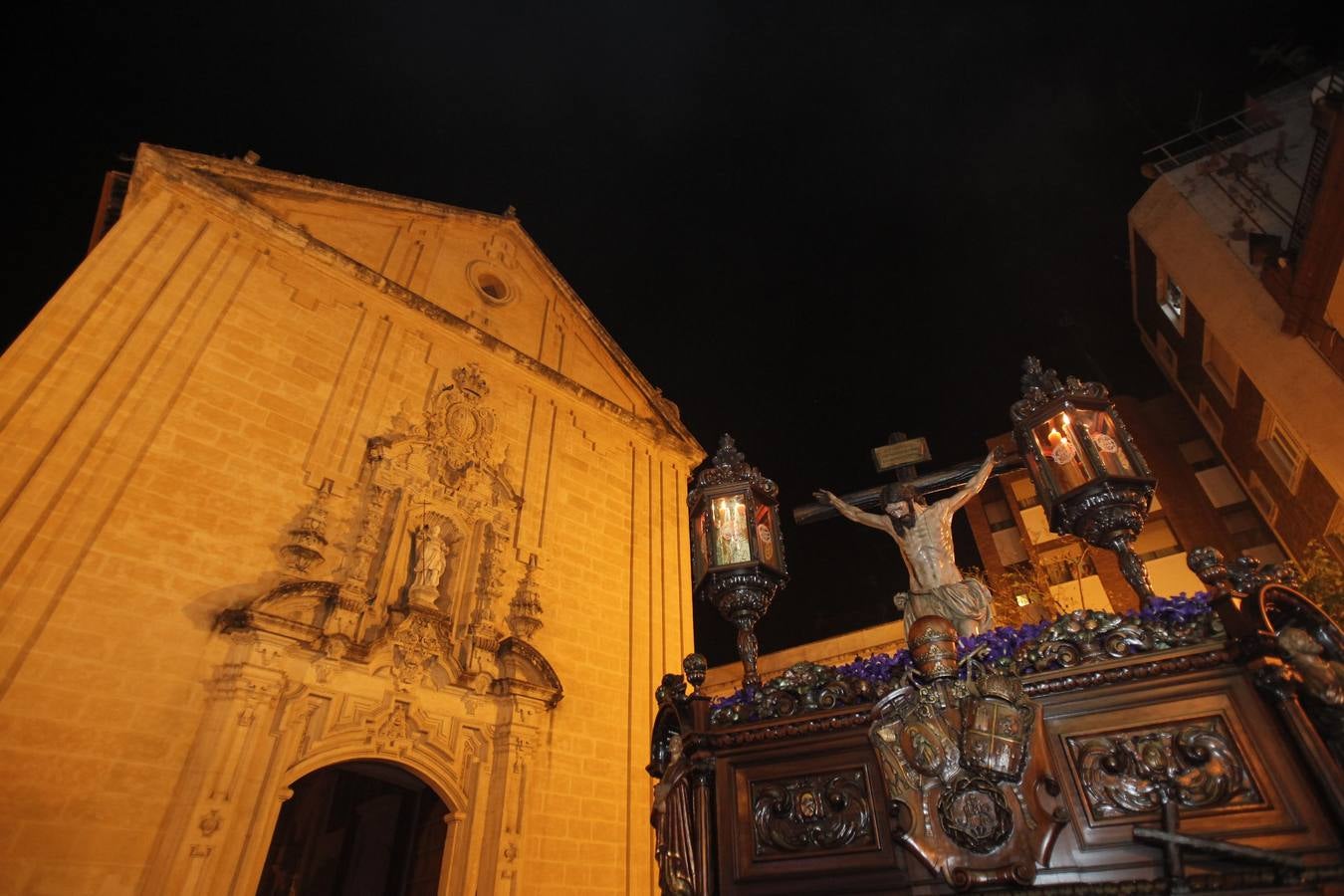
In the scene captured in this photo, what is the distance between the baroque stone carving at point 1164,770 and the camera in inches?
111

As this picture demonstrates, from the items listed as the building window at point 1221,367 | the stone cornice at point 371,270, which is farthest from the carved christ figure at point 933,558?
the building window at point 1221,367

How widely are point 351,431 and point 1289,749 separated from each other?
1014 cm

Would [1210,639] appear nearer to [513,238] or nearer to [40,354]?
[40,354]

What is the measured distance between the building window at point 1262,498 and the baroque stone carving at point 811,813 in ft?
66.1

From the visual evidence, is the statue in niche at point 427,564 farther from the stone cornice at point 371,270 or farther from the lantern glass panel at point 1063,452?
the lantern glass panel at point 1063,452

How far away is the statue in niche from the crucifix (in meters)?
5.25

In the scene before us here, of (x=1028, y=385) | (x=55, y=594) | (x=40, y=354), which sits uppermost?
(x=40, y=354)

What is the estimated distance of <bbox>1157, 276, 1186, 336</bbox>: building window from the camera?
18.0 meters

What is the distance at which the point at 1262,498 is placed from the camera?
18406 millimetres

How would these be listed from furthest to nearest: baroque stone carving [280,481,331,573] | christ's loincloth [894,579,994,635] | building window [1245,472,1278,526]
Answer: building window [1245,472,1278,526] < baroque stone carving [280,481,331,573] < christ's loincloth [894,579,994,635]

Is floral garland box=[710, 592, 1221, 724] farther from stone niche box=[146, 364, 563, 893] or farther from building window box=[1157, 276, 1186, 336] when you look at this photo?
building window box=[1157, 276, 1186, 336]

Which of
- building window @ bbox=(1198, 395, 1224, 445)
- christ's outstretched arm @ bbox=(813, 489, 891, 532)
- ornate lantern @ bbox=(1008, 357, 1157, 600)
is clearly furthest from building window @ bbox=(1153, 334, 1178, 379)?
ornate lantern @ bbox=(1008, 357, 1157, 600)

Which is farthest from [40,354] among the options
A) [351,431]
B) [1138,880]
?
[1138,880]

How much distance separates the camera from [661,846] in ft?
12.6
